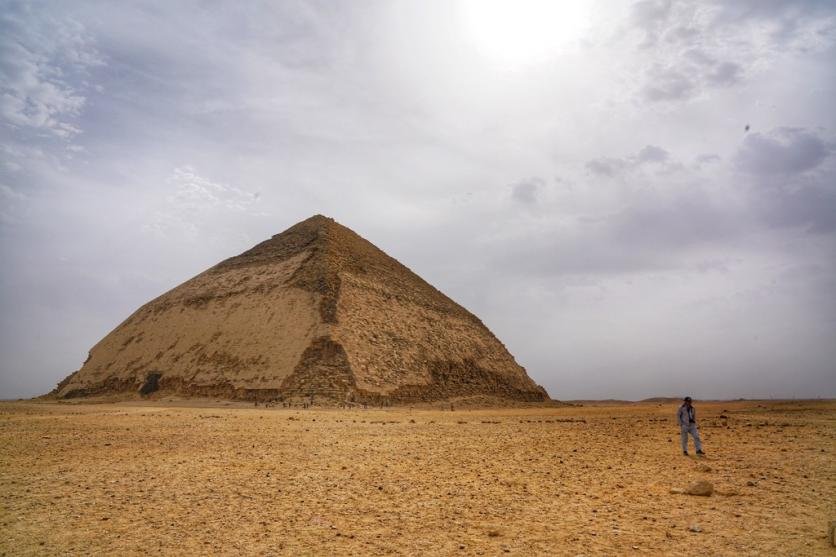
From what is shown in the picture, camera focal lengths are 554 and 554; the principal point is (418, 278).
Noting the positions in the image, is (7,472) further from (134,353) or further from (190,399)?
(134,353)

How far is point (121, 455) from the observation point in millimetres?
10758

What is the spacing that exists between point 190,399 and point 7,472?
29.4 metres

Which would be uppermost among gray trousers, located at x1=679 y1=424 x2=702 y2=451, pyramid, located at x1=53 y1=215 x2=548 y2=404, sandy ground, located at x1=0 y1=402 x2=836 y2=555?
pyramid, located at x1=53 y1=215 x2=548 y2=404

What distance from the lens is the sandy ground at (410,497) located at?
5676 millimetres

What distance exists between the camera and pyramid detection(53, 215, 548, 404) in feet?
117

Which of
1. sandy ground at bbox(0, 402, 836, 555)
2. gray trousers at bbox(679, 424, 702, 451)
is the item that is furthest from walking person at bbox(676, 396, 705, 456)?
sandy ground at bbox(0, 402, 836, 555)

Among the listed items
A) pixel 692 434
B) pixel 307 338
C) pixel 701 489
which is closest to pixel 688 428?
pixel 692 434

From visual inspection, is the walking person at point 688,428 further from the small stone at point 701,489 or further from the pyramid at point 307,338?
the pyramid at point 307,338

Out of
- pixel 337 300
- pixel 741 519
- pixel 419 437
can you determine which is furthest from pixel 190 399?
pixel 741 519

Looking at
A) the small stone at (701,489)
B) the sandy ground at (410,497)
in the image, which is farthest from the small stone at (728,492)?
the small stone at (701,489)

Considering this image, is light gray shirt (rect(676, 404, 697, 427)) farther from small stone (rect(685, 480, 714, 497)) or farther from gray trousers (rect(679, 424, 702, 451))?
small stone (rect(685, 480, 714, 497))

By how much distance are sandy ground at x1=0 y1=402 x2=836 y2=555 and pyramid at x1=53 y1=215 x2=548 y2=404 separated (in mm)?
22089

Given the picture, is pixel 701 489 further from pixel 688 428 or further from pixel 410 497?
pixel 688 428

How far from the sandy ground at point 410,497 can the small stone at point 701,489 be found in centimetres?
15
